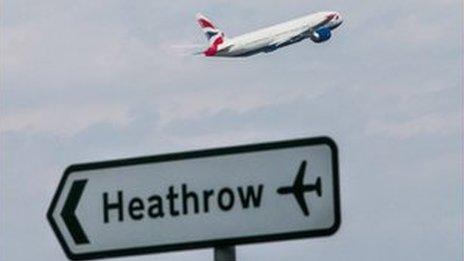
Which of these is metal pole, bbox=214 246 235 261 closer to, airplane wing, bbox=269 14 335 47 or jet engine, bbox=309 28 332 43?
jet engine, bbox=309 28 332 43

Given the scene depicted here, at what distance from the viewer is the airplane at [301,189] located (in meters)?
7.05

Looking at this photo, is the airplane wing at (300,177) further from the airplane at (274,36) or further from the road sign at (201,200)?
the airplane at (274,36)

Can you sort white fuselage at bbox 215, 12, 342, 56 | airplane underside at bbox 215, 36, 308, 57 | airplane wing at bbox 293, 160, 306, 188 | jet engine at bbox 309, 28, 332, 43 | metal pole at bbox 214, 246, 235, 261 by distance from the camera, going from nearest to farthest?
metal pole at bbox 214, 246, 235, 261 → airplane wing at bbox 293, 160, 306, 188 → jet engine at bbox 309, 28, 332, 43 → airplane underside at bbox 215, 36, 308, 57 → white fuselage at bbox 215, 12, 342, 56

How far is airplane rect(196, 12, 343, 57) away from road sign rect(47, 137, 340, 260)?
158 m

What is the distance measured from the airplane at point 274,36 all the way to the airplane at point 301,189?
6238 inches

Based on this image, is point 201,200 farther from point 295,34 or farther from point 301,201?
point 295,34

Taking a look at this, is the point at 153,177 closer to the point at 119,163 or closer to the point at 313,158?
the point at 119,163

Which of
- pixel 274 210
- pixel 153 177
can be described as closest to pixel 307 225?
pixel 274 210

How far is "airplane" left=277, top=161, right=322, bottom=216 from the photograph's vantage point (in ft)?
23.1

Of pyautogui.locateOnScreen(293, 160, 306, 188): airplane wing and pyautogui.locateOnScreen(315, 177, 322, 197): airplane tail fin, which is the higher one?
pyautogui.locateOnScreen(293, 160, 306, 188): airplane wing

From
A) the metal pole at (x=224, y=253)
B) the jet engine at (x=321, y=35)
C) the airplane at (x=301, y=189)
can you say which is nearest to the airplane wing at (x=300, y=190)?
the airplane at (x=301, y=189)

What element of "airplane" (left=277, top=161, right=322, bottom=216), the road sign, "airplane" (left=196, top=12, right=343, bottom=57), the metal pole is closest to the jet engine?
"airplane" (left=196, top=12, right=343, bottom=57)

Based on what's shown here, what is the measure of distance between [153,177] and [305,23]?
168771mm

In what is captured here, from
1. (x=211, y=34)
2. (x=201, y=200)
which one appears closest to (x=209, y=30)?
(x=211, y=34)
